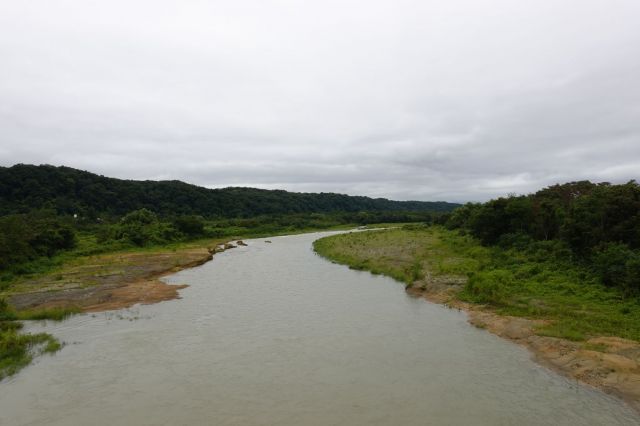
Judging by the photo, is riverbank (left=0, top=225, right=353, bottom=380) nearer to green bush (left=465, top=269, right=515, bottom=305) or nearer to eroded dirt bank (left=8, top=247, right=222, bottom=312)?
eroded dirt bank (left=8, top=247, right=222, bottom=312)

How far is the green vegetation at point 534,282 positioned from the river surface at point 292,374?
3035mm

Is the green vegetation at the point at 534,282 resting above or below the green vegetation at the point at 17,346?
above

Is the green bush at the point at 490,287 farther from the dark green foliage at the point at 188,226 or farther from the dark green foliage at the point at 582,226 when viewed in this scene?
the dark green foliage at the point at 188,226

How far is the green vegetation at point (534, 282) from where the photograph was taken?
1823 centimetres

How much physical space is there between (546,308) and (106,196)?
392 feet

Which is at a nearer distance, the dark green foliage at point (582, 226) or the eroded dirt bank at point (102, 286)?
the dark green foliage at point (582, 226)

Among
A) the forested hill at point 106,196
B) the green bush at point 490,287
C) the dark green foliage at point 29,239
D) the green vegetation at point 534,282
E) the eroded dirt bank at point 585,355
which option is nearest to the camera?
the eroded dirt bank at point 585,355

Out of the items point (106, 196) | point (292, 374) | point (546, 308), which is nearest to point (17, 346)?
point (292, 374)

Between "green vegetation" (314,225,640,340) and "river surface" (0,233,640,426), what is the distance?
3035 mm

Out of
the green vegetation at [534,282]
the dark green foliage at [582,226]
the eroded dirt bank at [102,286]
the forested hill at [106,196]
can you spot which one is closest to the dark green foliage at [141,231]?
the eroded dirt bank at [102,286]

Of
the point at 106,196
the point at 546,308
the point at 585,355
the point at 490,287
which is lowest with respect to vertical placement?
the point at 585,355

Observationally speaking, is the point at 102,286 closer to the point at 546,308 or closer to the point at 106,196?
the point at 546,308

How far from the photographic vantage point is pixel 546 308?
2083 centimetres

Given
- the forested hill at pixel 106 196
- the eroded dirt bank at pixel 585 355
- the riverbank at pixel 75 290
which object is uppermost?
the forested hill at pixel 106 196
